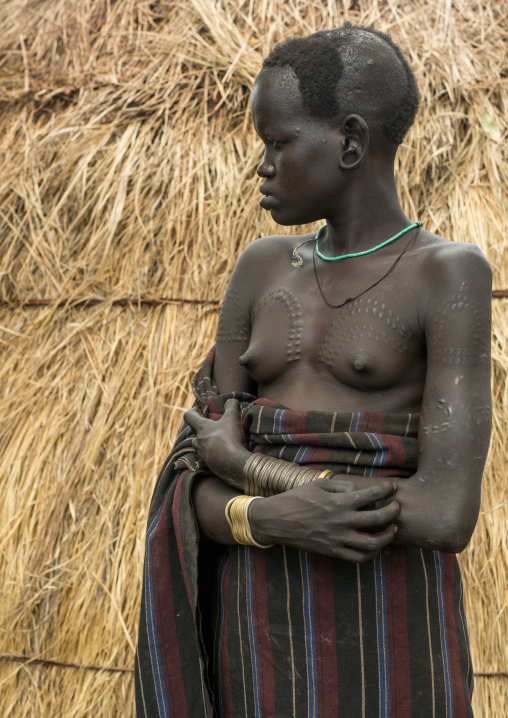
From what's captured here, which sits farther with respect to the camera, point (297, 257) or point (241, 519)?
point (297, 257)

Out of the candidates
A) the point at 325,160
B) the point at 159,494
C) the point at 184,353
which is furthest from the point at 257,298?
the point at 184,353

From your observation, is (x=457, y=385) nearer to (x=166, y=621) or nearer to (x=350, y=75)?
(x=350, y=75)

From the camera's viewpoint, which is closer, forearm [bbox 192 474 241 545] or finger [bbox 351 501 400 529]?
finger [bbox 351 501 400 529]

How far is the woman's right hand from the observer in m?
1.25

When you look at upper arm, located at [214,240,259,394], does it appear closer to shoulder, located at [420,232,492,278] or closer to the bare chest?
the bare chest

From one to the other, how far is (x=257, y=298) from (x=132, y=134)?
1.57 meters

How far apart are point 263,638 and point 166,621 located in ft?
0.67

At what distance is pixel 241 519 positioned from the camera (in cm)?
136

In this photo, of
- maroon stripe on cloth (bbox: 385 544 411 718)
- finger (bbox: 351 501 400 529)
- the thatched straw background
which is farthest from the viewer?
the thatched straw background

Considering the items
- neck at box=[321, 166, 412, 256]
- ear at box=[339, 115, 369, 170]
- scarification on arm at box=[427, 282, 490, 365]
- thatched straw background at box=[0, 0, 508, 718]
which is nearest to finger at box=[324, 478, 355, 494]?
scarification on arm at box=[427, 282, 490, 365]

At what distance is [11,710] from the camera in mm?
2615

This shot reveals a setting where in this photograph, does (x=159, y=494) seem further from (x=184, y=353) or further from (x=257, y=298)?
(x=184, y=353)

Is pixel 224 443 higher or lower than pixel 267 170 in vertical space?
lower

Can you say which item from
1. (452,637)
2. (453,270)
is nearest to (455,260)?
(453,270)
